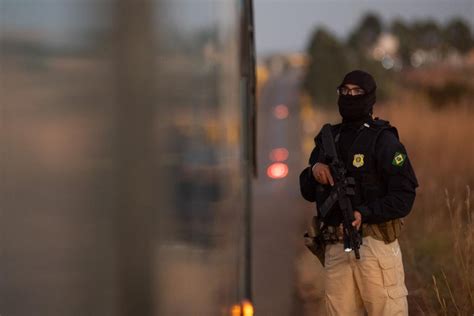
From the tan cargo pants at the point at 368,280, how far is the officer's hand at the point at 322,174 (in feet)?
0.98

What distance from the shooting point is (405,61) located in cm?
3206

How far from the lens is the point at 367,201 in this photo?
3551 millimetres

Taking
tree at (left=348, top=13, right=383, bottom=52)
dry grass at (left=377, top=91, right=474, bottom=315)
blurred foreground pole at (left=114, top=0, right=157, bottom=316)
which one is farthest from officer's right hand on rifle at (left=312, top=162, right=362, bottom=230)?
tree at (left=348, top=13, right=383, bottom=52)

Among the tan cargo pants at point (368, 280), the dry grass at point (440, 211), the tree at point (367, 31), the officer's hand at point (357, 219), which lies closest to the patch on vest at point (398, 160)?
the officer's hand at point (357, 219)

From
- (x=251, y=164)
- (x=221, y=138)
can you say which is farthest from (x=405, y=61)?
(x=221, y=138)

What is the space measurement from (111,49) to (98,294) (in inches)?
18.8

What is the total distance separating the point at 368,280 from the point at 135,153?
202 cm

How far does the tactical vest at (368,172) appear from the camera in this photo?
3512 mm

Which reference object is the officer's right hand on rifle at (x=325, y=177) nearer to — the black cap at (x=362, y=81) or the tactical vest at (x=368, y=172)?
the tactical vest at (x=368, y=172)

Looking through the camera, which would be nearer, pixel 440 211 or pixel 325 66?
pixel 440 211

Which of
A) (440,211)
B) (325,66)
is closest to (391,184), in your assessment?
(440,211)

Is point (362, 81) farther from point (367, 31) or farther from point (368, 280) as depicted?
point (367, 31)

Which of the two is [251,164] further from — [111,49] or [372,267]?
[111,49]

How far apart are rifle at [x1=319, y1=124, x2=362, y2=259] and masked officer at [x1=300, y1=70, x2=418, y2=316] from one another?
28 mm
